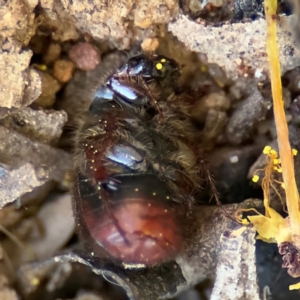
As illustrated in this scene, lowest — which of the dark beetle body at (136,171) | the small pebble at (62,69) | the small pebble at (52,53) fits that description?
the dark beetle body at (136,171)

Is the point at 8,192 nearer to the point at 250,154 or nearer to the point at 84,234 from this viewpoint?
the point at 84,234

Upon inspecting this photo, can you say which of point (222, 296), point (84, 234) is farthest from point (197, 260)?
point (84, 234)

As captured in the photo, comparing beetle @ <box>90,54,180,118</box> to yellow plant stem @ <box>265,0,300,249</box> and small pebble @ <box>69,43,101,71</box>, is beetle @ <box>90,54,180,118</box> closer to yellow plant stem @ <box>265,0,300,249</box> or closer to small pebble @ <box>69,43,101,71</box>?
small pebble @ <box>69,43,101,71</box>

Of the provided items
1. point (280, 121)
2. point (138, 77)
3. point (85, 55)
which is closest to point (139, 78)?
point (138, 77)

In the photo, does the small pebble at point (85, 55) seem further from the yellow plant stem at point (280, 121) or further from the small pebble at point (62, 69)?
the yellow plant stem at point (280, 121)

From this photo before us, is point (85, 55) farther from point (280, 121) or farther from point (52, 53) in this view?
point (280, 121)

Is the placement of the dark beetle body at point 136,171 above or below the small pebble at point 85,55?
below

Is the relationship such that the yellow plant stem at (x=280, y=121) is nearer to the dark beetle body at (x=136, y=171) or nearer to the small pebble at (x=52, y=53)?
the dark beetle body at (x=136, y=171)

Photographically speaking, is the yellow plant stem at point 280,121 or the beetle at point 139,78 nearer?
the yellow plant stem at point 280,121

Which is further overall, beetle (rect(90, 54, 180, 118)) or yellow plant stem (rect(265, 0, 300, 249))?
beetle (rect(90, 54, 180, 118))

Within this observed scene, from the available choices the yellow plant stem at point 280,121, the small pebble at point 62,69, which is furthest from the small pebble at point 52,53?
the yellow plant stem at point 280,121

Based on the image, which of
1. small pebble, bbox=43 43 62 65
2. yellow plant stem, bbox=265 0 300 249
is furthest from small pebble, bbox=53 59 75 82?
yellow plant stem, bbox=265 0 300 249
